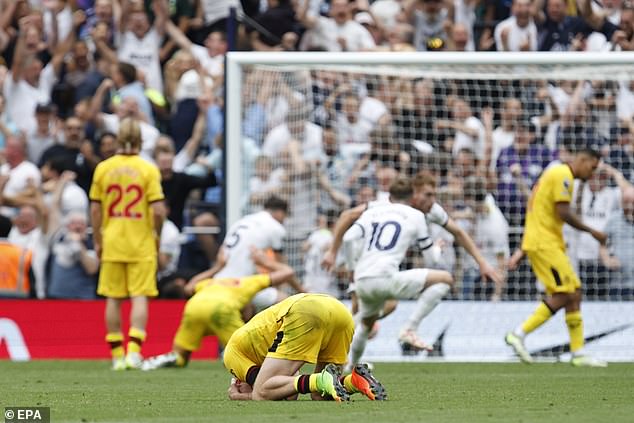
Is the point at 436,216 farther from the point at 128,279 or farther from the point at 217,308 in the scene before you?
the point at 128,279

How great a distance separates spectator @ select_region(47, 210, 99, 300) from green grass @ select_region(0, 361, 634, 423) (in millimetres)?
2295

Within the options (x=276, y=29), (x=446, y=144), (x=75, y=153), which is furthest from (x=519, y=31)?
(x=75, y=153)

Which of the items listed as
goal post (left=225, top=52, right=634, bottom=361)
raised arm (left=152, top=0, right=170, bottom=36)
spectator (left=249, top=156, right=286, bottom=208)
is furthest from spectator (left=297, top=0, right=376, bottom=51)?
spectator (left=249, top=156, right=286, bottom=208)

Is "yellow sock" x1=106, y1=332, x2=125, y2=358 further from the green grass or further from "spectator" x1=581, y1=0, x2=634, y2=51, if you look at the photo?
"spectator" x1=581, y1=0, x2=634, y2=51

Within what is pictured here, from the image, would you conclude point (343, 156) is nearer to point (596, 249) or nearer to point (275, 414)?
point (596, 249)

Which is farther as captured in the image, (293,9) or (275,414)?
(293,9)

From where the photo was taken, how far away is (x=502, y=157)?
625 inches

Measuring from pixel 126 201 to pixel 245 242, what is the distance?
1447 mm

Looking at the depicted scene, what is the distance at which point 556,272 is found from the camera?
1384cm

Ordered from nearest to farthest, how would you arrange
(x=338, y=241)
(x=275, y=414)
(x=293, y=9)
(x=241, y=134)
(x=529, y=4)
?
(x=275, y=414) < (x=338, y=241) < (x=241, y=134) < (x=529, y=4) < (x=293, y=9)

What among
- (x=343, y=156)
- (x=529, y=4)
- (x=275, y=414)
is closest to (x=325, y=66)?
(x=343, y=156)

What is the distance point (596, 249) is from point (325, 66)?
3830 millimetres

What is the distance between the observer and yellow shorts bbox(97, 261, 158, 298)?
12992 millimetres

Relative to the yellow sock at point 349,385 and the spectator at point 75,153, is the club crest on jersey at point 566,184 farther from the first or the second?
the spectator at point 75,153
